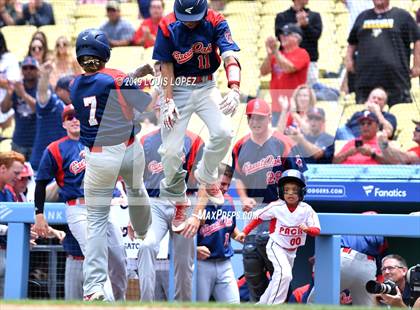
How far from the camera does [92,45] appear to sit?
7.81 m

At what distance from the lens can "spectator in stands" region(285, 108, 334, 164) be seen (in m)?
10.5

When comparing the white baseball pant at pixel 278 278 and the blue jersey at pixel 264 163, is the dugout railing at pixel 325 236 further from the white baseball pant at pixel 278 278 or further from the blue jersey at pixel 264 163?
the blue jersey at pixel 264 163

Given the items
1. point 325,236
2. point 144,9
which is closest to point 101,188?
point 325,236

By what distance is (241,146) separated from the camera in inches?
372

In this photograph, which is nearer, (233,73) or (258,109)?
(233,73)

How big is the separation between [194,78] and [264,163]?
151cm

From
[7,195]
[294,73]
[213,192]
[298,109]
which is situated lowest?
[7,195]

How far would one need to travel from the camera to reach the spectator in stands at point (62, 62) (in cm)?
1302

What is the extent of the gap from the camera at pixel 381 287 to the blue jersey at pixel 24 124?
548 centimetres

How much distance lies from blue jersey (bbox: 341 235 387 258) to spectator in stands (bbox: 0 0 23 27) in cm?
743

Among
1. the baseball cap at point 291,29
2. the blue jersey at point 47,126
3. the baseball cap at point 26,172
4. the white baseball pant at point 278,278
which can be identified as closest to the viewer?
the white baseball pant at point 278,278

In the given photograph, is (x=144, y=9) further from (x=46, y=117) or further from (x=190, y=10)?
(x=190, y=10)

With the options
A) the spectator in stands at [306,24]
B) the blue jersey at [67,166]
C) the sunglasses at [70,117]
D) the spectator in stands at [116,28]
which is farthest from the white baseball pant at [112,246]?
the spectator in stands at [116,28]

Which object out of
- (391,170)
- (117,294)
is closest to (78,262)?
(117,294)
